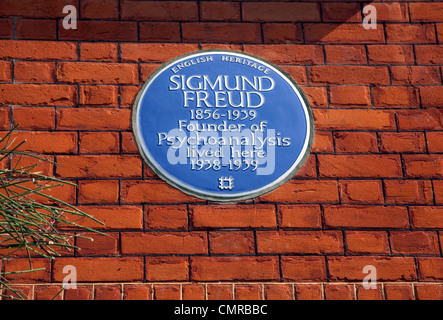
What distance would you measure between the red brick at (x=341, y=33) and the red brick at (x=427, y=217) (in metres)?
0.93

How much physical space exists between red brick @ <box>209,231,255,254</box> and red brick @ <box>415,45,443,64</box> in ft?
4.32

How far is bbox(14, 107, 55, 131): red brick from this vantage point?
3.04 meters

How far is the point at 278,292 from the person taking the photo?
2.86 metres

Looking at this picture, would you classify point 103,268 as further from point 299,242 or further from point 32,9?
point 32,9

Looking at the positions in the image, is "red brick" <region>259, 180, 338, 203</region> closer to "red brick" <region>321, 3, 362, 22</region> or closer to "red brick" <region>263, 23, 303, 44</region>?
"red brick" <region>263, 23, 303, 44</region>

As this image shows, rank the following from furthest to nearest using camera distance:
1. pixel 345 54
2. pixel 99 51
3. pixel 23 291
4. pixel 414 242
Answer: pixel 345 54
pixel 99 51
pixel 414 242
pixel 23 291

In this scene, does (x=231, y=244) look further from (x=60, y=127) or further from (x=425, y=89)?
(x=425, y=89)

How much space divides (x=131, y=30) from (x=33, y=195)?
0.99m

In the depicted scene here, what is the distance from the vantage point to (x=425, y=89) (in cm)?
326

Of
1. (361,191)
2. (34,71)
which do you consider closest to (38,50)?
(34,71)

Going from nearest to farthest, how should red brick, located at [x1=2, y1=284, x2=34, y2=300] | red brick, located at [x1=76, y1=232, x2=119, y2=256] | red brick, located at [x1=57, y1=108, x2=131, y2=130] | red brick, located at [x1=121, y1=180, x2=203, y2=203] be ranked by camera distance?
red brick, located at [x1=2, y1=284, x2=34, y2=300]
red brick, located at [x1=76, y1=232, x2=119, y2=256]
red brick, located at [x1=121, y1=180, x2=203, y2=203]
red brick, located at [x1=57, y1=108, x2=131, y2=130]

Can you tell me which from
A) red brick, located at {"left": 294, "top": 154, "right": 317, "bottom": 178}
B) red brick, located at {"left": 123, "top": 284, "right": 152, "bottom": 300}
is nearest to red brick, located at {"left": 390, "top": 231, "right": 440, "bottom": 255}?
red brick, located at {"left": 294, "top": 154, "right": 317, "bottom": 178}

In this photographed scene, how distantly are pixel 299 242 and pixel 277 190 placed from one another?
0.87 ft
